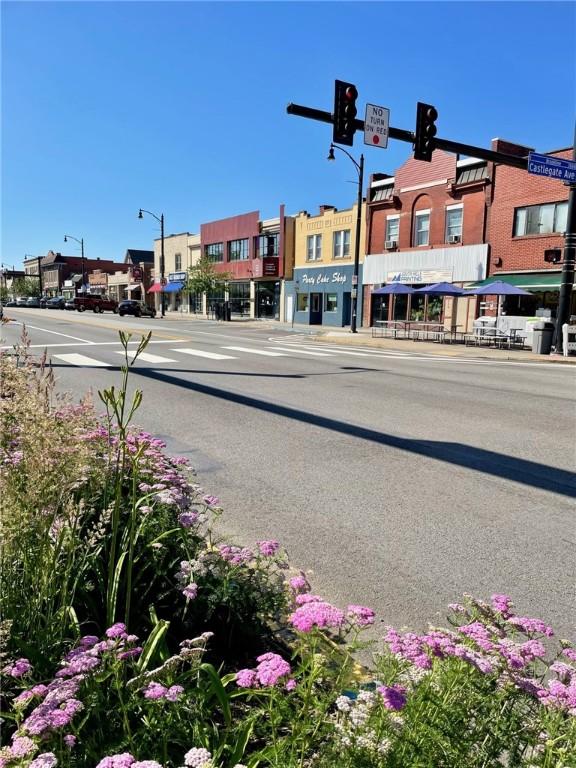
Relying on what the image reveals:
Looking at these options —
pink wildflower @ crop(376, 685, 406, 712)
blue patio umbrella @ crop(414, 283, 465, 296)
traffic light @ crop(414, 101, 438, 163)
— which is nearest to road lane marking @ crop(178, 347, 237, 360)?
traffic light @ crop(414, 101, 438, 163)

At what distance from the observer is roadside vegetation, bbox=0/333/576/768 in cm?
165

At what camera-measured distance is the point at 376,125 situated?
14.6 m

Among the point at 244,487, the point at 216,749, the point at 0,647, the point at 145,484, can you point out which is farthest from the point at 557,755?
the point at 244,487

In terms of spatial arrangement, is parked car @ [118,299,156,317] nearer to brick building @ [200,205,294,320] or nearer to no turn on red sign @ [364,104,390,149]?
brick building @ [200,205,294,320]

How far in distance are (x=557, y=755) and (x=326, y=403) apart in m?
7.91

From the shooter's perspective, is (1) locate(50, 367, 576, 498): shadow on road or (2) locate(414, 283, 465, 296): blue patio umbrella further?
(2) locate(414, 283, 465, 296): blue patio umbrella

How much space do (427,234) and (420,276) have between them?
7.92 ft

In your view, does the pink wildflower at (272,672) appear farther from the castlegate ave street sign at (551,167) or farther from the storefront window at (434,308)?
the storefront window at (434,308)

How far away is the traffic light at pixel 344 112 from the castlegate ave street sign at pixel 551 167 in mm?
5737

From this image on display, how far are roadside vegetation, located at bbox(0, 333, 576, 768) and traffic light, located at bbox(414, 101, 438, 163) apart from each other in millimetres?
14581

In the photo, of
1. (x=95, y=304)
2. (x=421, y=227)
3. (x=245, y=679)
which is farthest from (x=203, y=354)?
(x=95, y=304)

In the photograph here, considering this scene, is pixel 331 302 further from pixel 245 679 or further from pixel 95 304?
pixel 245 679

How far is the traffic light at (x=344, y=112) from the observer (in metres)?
13.8

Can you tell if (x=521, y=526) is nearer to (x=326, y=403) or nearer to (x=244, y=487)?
(x=244, y=487)
